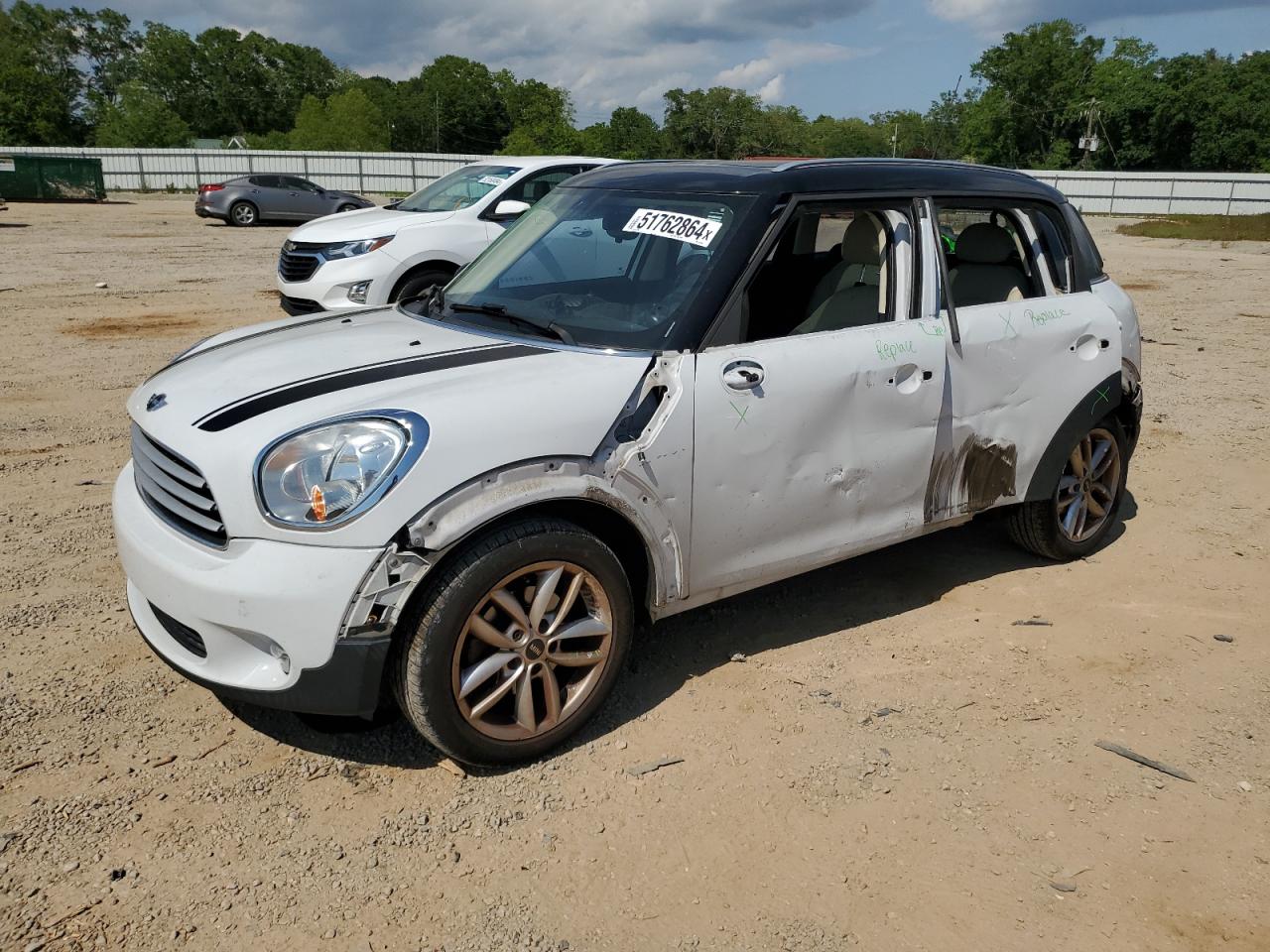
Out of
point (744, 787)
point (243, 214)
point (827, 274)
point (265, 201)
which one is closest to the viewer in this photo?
point (744, 787)

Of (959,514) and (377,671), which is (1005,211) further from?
(377,671)

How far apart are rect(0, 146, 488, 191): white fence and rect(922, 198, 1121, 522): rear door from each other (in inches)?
1633

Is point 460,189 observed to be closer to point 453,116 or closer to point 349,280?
point 349,280

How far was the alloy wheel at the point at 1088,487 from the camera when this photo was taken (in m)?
4.82

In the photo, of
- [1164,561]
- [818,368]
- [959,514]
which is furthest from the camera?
[1164,561]

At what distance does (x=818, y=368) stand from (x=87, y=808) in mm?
2706

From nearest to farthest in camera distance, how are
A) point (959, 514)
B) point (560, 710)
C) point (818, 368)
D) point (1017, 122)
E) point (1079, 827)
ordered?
point (1079, 827) < point (560, 710) < point (818, 368) < point (959, 514) < point (1017, 122)

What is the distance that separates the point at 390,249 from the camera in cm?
921

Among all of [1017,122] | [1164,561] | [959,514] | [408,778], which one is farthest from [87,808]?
[1017,122]

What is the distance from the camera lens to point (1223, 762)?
134 inches

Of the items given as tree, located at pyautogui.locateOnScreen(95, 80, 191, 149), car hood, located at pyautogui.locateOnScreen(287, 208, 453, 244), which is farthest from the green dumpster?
tree, located at pyautogui.locateOnScreen(95, 80, 191, 149)

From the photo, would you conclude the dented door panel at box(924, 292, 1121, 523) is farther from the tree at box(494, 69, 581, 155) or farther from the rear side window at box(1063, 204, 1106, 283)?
the tree at box(494, 69, 581, 155)

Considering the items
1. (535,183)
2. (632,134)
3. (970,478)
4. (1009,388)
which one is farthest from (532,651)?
(632,134)

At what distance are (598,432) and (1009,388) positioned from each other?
2104 mm
